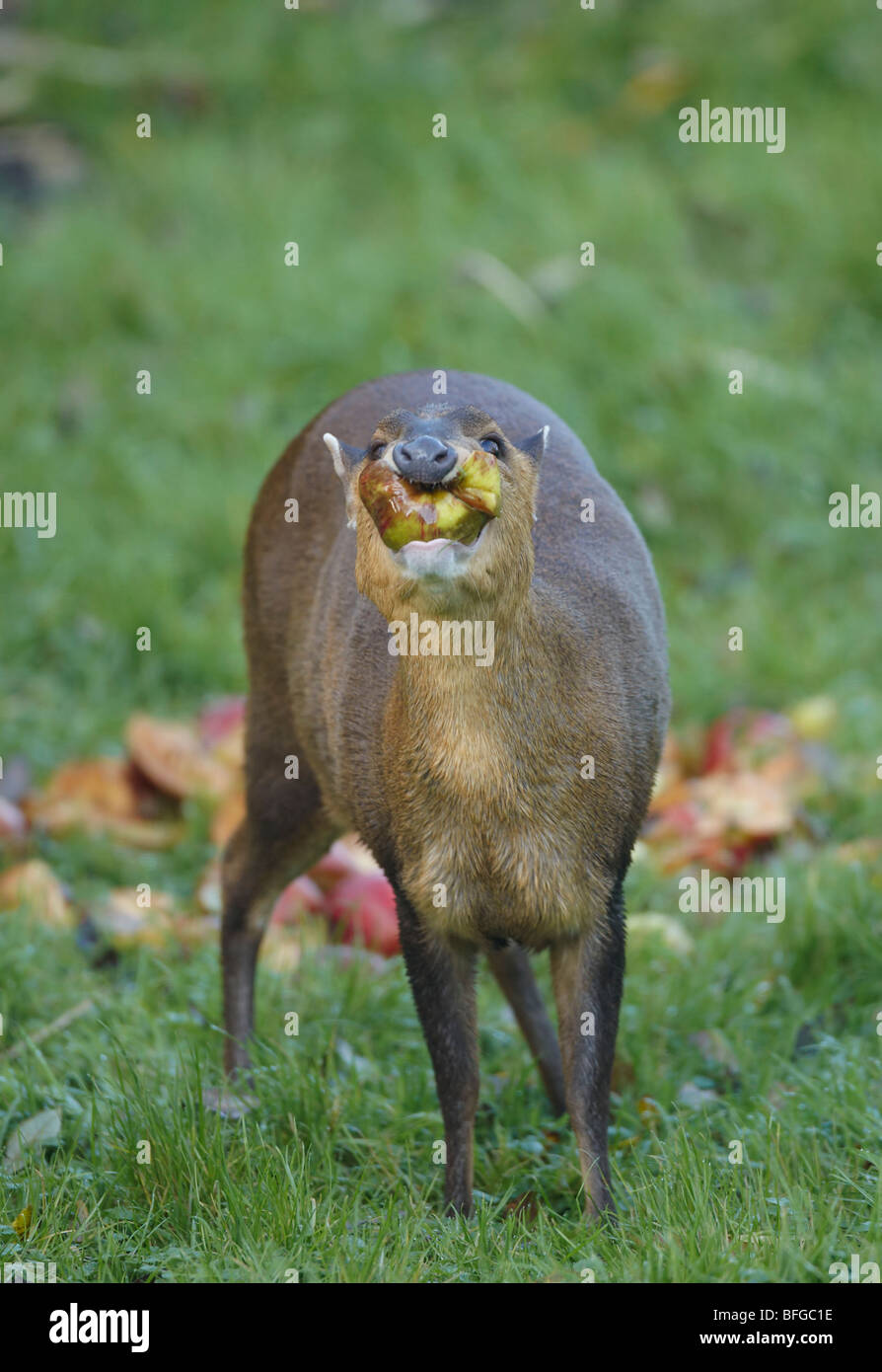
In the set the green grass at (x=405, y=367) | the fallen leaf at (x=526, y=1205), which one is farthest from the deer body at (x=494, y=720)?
the green grass at (x=405, y=367)

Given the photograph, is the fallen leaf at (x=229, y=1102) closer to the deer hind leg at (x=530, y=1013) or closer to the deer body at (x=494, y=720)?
the deer body at (x=494, y=720)

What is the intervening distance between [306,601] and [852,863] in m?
1.65

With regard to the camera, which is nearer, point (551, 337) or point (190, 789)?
point (190, 789)

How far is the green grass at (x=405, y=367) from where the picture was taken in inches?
138

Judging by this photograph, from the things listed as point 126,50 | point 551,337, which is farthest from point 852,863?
point 126,50

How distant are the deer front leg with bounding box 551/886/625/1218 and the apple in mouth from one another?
88 cm

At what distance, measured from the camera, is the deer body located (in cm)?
302

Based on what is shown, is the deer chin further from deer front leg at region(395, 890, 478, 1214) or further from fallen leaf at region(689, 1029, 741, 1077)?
fallen leaf at region(689, 1029, 741, 1077)

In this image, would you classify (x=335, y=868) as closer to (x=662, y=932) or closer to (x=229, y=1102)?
(x=662, y=932)

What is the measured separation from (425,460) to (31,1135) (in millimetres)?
1809

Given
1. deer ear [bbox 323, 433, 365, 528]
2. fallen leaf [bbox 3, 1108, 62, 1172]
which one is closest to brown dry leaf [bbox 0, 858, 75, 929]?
fallen leaf [bbox 3, 1108, 62, 1172]

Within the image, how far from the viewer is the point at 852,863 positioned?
187 inches
